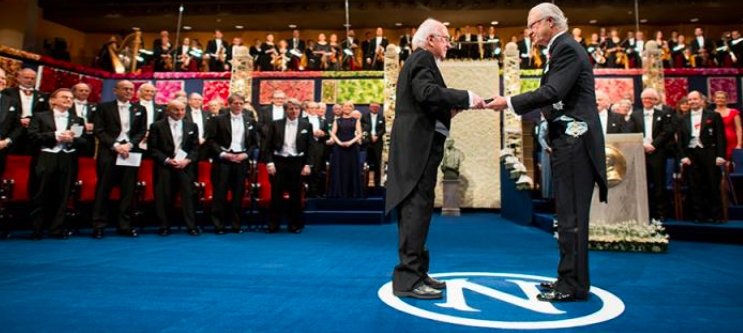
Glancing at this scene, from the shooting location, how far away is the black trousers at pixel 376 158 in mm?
7898

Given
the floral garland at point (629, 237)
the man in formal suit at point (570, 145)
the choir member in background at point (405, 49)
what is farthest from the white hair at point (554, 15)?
the choir member in background at point (405, 49)

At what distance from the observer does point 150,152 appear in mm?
4949

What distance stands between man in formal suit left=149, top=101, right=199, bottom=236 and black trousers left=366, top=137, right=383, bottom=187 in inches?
138

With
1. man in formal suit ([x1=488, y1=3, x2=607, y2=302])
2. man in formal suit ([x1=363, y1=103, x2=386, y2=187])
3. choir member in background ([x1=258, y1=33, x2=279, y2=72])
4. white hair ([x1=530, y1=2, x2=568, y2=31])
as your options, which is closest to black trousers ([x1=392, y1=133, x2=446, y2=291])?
man in formal suit ([x1=488, y1=3, x2=607, y2=302])

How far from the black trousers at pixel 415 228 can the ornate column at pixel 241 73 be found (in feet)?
32.3

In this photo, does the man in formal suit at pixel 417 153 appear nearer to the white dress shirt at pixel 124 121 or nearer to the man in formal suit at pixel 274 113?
the white dress shirt at pixel 124 121

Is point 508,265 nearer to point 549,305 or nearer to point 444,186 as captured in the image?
point 549,305

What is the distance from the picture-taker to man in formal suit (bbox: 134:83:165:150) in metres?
5.02

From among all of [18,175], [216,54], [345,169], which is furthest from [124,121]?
[216,54]

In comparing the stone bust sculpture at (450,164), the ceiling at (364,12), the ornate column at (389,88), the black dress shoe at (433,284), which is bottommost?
the black dress shoe at (433,284)

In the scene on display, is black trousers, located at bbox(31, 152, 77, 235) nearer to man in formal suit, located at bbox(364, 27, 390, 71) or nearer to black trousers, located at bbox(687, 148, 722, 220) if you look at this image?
black trousers, located at bbox(687, 148, 722, 220)

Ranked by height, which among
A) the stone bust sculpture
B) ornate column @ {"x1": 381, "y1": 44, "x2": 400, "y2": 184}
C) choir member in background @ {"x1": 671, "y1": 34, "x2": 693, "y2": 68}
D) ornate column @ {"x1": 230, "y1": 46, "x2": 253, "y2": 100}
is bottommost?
the stone bust sculpture

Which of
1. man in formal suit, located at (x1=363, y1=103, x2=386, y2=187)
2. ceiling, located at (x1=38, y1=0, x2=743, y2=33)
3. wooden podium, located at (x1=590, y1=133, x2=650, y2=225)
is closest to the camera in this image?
wooden podium, located at (x1=590, y1=133, x2=650, y2=225)

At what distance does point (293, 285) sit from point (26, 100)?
462cm
